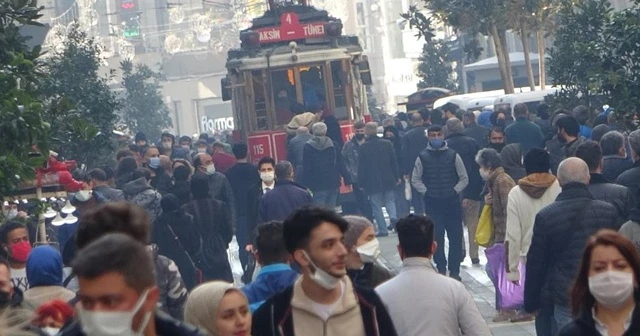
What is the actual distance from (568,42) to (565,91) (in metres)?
0.76

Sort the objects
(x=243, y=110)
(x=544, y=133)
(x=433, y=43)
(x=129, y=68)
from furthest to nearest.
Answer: (x=129, y=68), (x=433, y=43), (x=243, y=110), (x=544, y=133)

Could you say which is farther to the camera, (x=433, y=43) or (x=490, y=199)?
(x=433, y=43)

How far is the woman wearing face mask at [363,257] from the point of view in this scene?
810cm

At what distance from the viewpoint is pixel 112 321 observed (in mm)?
3990

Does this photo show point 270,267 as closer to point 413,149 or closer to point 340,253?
point 340,253

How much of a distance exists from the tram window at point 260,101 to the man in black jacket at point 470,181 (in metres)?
8.08

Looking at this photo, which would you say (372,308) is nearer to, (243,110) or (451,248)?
(451,248)

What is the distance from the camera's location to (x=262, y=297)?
7.93 meters

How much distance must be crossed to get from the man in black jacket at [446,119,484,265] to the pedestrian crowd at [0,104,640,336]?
0.02 metres

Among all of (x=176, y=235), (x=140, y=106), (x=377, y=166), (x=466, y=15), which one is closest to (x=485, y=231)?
(x=176, y=235)

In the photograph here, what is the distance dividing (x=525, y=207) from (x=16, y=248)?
3661 mm

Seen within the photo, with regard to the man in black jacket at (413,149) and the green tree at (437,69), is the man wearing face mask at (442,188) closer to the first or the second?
the man in black jacket at (413,149)

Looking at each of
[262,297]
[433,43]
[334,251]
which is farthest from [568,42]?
[433,43]

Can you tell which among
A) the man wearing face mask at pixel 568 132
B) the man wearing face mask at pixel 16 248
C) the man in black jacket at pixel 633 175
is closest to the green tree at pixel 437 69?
the man wearing face mask at pixel 568 132
